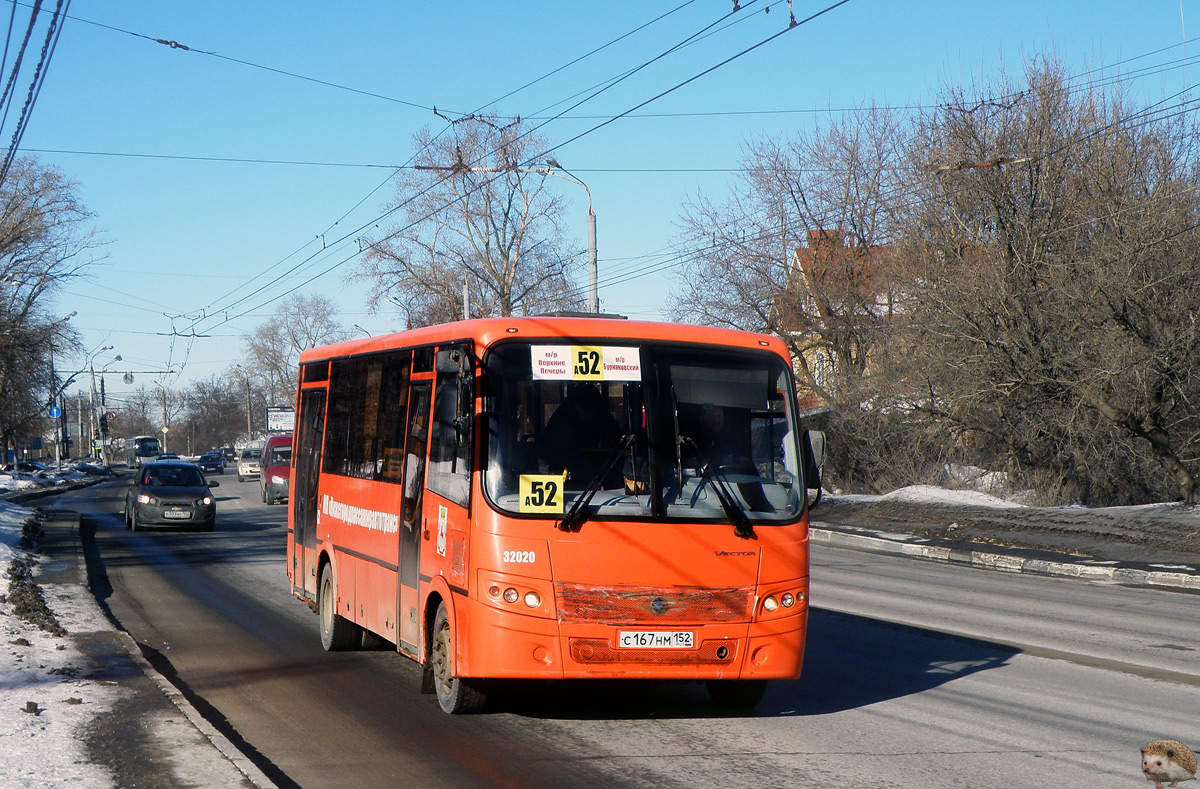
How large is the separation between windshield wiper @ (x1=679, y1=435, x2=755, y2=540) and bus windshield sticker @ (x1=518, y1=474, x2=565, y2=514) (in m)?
0.86

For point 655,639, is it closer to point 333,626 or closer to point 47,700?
point 47,700

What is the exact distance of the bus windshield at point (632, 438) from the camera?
7344 millimetres

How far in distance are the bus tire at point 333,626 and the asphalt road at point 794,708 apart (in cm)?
13

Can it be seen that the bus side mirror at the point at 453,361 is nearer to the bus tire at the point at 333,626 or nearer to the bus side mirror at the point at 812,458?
the bus side mirror at the point at 812,458

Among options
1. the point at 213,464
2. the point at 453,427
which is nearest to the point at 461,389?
the point at 453,427

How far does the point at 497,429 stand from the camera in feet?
Answer: 24.5

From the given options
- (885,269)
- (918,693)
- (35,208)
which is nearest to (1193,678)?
(918,693)

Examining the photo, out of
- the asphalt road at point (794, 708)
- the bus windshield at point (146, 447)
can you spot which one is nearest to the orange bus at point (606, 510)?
the asphalt road at point (794, 708)

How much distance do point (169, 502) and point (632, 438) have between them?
21.0 meters

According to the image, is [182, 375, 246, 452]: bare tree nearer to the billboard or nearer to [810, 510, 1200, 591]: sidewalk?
the billboard

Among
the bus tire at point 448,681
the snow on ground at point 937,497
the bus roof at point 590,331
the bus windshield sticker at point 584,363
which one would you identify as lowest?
the bus tire at point 448,681

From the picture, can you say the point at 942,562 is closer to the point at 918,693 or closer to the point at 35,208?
the point at 918,693

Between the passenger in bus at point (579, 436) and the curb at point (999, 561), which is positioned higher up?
the passenger in bus at point (579, 436)

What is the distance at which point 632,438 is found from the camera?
7.50 m
